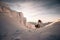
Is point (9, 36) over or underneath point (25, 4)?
underneath

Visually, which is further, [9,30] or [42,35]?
[9,30]

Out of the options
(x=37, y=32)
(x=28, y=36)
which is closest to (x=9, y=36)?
(x=28, y=36)

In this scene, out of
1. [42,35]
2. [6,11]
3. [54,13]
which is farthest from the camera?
[6,11]

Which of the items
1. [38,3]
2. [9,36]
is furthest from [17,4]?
[9,36]

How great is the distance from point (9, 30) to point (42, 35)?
28.3 inches

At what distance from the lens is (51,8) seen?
2686mm

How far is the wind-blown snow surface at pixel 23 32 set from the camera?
2439 mm

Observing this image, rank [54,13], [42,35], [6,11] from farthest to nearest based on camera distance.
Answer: [6,11]
[54,13]
[42,35]

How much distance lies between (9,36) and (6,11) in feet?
2.60

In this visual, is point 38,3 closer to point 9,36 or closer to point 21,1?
point 21,1

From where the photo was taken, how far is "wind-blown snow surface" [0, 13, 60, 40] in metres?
2.44

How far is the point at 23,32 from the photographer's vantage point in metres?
2.59

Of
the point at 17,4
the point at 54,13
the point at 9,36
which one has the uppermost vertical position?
the point at 17,4

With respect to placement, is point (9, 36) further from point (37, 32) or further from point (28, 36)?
point (37, 32)
